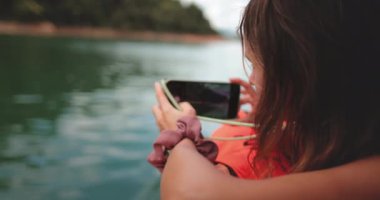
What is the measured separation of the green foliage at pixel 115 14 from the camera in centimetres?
3266

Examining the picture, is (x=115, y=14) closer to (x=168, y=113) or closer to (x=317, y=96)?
(x=168, y=113)

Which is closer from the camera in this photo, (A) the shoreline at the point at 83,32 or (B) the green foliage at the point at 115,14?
(A) the shoreline at the point at 83,32

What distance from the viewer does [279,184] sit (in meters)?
0.70

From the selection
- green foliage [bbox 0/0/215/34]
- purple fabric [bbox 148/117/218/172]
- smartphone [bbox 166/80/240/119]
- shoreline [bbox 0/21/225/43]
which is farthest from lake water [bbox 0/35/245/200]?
green foliage [bbox 0/0/215/34]

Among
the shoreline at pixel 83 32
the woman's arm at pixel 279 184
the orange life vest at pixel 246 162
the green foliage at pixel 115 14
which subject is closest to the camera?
the woman's arm at pixel 279 184

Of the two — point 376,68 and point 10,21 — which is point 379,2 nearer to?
point 376,68

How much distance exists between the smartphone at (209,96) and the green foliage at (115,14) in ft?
107

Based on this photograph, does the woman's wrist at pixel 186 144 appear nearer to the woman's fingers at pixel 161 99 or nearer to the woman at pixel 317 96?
the woman at pixel 317 96

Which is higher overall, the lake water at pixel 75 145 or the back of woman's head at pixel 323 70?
the back of woman's head at pixel 323 70

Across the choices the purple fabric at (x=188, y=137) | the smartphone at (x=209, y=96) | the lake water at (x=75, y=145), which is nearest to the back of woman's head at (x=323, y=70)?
the purple fabric at (x=188, y=137)

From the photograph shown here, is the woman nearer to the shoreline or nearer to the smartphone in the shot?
the smartphone

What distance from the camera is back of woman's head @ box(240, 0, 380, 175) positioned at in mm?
754

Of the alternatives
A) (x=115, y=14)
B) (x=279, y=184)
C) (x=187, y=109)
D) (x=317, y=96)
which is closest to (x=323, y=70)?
(x=317, y=96)

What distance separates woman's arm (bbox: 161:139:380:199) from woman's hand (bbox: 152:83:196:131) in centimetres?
22
